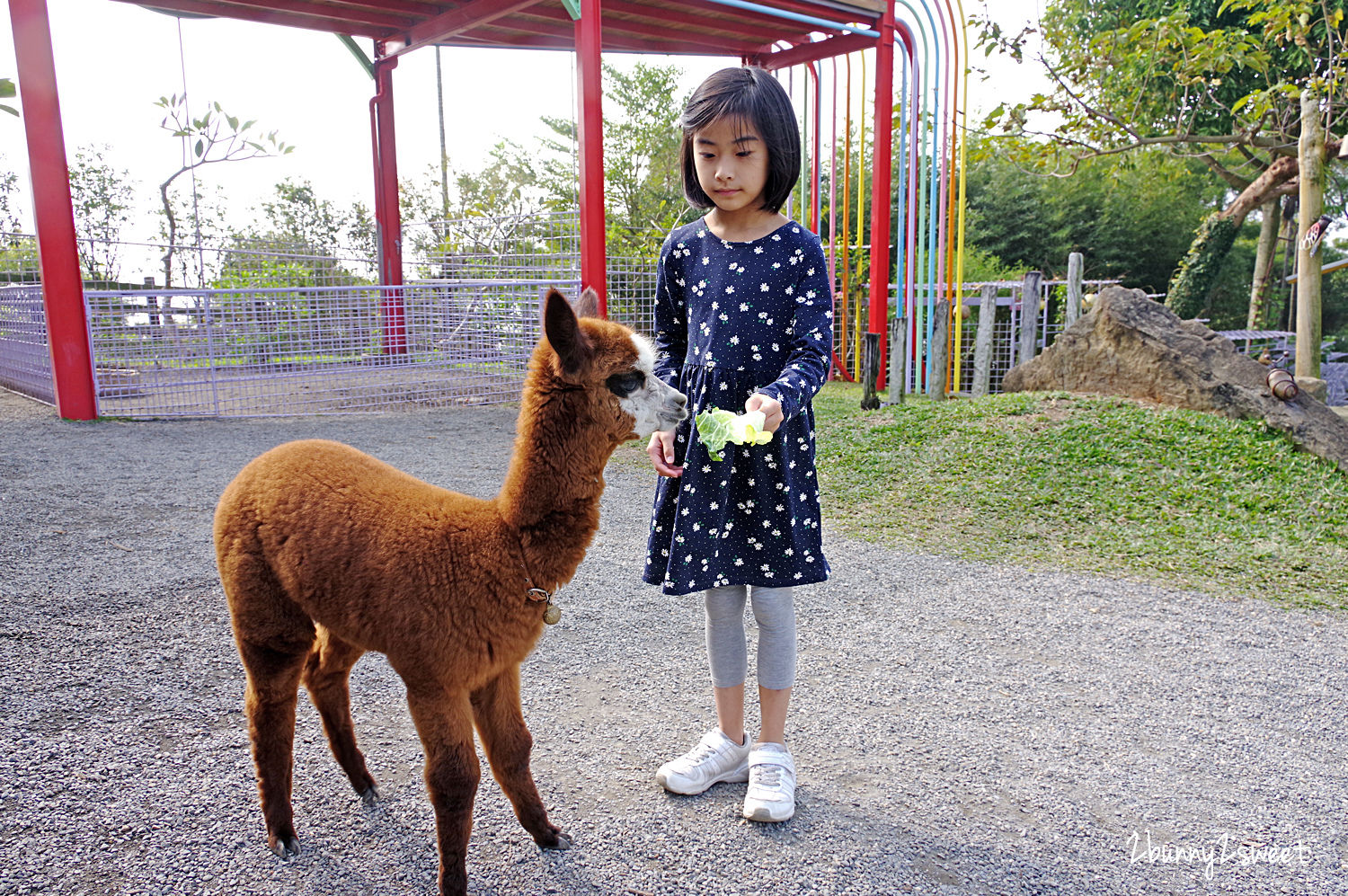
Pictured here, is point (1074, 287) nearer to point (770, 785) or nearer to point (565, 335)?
point (770, 785)

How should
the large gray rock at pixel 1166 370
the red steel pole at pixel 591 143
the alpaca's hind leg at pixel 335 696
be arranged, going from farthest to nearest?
the red steel pole at pixel 591 143 < the large gray rock at pixel 1166 370 < the alpaca's hind leg at pixel 335 696

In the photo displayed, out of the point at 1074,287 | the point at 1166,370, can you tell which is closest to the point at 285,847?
the point at 1166,370

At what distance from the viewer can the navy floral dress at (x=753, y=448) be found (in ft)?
7.68

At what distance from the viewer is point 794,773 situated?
247 cm

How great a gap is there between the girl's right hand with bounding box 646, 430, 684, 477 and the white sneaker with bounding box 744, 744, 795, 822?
34.7 inches

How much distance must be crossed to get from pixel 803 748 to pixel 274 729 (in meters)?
1.58

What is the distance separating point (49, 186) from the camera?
25.1 feet

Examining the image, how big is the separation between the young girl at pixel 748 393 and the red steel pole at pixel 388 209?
Answer: 8384 mm

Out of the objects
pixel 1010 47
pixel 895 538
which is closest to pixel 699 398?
pixel 895 538

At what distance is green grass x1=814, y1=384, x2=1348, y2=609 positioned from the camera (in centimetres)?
455

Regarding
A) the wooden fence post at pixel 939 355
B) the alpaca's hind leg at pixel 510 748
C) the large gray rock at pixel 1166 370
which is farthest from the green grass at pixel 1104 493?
the alpaca's hind leg at pixel 510 748

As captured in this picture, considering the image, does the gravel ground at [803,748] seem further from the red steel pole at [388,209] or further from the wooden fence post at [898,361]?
the red steel pole at [388,209]

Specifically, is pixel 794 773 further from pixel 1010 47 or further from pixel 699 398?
pixel 1010 47

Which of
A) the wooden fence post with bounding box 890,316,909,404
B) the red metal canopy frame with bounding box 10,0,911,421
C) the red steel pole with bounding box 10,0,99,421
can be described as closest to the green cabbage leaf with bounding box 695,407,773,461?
the red metal canopy frame with bounding box 10,0,911,421
